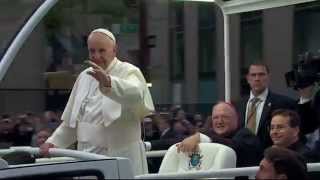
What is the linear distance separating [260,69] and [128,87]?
1834 millimetres

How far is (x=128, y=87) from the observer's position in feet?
15.8

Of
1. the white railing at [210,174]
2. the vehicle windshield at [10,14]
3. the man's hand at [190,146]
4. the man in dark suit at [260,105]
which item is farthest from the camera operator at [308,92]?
the vehicle windshield at [10,14]

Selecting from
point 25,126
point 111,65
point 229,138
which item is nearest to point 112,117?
point 111,65

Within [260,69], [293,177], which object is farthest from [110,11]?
[293,177]

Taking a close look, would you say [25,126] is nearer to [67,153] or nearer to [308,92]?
[308,92]

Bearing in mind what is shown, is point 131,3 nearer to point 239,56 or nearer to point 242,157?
point 239,56

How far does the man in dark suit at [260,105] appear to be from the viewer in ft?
19.5

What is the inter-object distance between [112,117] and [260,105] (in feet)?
5.17

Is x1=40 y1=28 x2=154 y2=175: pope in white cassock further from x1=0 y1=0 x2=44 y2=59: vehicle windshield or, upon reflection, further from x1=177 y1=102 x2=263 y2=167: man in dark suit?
x1=0 y1=0 x2=44 y2=59: vehicle windshield

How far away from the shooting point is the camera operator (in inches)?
233

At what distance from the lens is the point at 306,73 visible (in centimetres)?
634

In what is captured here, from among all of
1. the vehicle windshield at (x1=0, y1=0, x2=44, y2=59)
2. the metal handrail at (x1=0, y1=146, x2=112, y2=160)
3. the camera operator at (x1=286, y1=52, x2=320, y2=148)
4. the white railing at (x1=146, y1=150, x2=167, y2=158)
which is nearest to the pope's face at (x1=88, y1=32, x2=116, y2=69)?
the metal handrail at (x1=0, y1=146, x2=112, y2=160)

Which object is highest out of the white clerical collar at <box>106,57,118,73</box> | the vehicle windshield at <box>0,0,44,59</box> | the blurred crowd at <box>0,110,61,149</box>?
the vehicle windshield at <box>0,0,44,59</box>

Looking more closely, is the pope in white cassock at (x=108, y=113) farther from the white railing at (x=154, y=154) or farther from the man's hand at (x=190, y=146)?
the white railing at (x=154, y=154)
